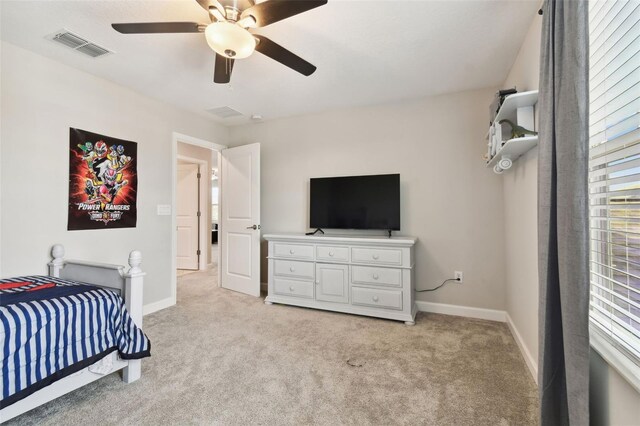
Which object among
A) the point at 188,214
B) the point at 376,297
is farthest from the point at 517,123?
the point at 188,214

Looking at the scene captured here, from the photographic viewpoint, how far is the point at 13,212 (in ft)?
7.49

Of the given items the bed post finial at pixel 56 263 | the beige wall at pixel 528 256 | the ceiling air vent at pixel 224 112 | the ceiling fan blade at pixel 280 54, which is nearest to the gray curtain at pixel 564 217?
the beige wall at pixel 528 256

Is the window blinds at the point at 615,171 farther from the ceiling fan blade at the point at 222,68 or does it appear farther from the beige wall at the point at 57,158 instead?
the beige wall at the point at 57,158

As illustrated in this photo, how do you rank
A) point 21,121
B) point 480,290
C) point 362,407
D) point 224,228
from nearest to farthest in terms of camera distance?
point 362,407 → point 21,121 → point 480,290 → point 224,228

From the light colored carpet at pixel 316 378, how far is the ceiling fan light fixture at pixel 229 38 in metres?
2.05

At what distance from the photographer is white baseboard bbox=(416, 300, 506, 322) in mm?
2988

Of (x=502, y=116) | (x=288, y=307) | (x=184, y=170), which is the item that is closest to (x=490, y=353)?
(x=502, y=116)

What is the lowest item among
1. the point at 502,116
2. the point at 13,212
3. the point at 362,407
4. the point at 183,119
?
the point at 362,407

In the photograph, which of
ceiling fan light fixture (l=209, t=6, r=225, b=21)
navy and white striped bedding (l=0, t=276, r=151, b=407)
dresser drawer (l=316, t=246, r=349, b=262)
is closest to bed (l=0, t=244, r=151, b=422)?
navy and white striped bedding (l=0, t=276, r=151, b=407)

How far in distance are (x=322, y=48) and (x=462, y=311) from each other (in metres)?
2.92

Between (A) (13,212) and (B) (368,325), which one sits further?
(B) (368,325)

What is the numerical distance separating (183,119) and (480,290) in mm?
4025

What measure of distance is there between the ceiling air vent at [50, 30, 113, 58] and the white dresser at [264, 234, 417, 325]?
2335mm

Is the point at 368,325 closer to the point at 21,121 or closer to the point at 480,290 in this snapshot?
the point at 480,290
